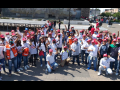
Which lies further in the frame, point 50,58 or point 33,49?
point 33,49

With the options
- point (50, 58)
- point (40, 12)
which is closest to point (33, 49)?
point (50, 58)

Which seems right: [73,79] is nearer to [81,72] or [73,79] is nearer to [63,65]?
[81,72]

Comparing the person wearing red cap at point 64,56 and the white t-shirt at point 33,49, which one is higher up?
the white t-shirt at point 33,49

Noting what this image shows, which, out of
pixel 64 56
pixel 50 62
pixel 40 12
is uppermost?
pixel 40 12

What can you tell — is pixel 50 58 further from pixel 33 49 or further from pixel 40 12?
pixel 40 12

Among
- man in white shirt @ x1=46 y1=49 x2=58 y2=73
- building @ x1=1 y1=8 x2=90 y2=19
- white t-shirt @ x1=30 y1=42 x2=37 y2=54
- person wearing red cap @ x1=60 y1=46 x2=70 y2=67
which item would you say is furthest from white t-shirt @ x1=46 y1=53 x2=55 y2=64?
building @ x1=1 y1=8 x2=90 y2=19

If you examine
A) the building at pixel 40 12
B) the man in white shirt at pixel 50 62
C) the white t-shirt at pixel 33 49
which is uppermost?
the building at pixel 40 12

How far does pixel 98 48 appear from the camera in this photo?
630 cm

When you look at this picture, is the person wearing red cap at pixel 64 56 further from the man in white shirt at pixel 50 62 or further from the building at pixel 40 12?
the building at pixel 40 12

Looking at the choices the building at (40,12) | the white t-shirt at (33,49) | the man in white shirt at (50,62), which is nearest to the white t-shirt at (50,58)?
the man in white shirt at (50,62)

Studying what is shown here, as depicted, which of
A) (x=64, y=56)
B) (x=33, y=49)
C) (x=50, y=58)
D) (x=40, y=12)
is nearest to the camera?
(x=50, y=58)

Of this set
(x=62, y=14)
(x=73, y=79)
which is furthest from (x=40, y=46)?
(x=62, y=14)

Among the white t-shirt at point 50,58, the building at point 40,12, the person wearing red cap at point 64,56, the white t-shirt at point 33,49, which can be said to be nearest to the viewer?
the white t-shirt at point 50,58

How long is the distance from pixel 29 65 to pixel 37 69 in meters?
0.69
